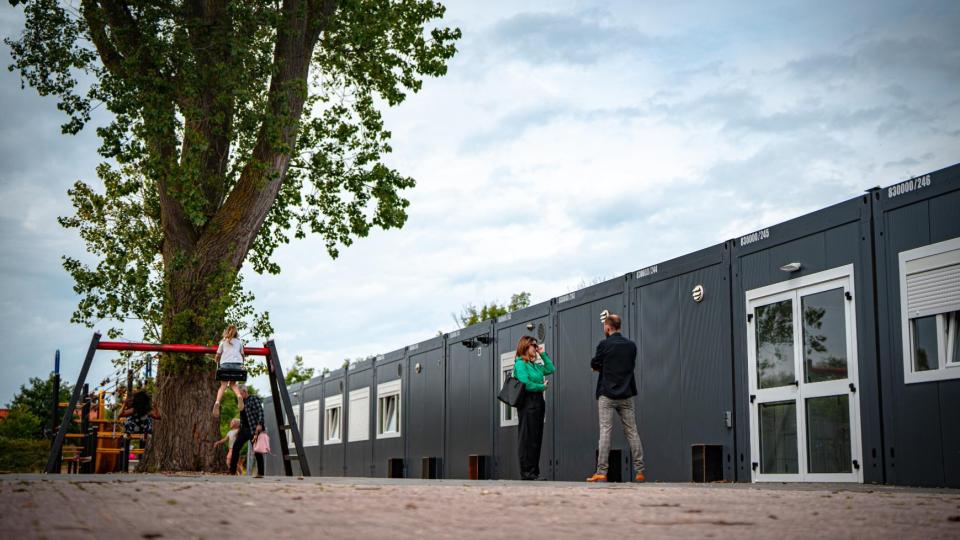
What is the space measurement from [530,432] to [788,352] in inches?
121

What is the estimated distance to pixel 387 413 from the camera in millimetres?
24031

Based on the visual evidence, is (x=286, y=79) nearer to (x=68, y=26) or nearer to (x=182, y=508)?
(x=68, y=26)

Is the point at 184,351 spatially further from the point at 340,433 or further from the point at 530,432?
the point at 340,433

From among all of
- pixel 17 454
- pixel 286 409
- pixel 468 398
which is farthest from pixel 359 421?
pixel 17 454

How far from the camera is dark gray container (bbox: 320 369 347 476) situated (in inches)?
1041

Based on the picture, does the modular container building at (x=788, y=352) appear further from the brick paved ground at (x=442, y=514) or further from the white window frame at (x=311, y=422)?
the white window frame at (x=311, y=422)

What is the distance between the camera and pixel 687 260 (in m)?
13.6

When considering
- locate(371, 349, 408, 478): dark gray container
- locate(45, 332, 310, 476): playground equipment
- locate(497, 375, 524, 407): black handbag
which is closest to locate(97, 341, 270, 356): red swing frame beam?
locate(45, 332, 310, 476): playground equipment

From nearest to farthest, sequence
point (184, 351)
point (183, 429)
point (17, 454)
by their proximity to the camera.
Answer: point (184, 351) < point (183, 429) < point (17, 454)

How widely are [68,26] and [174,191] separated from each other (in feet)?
10.2

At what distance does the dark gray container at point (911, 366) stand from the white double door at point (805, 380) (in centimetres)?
47

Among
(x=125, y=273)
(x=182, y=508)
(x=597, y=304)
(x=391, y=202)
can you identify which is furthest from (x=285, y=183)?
(x=182, y=508)

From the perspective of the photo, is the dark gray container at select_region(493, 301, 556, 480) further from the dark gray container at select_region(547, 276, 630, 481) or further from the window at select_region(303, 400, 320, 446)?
the window at select_region(303, 400, 320, 446)

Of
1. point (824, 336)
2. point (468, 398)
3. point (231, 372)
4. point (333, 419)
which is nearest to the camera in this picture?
point (824, 336)
